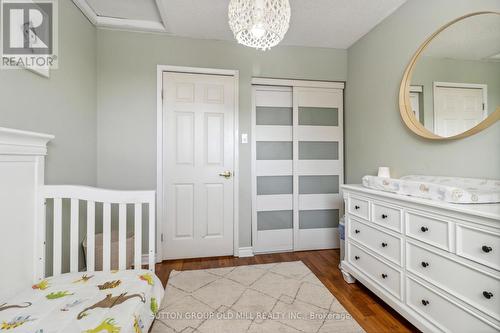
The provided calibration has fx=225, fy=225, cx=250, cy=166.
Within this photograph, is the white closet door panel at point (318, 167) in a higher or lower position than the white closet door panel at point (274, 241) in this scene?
higher

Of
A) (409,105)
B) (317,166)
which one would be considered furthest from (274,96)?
(409,105)

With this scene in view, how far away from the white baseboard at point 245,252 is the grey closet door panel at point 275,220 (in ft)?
0.84

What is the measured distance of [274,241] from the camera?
266 centimetres

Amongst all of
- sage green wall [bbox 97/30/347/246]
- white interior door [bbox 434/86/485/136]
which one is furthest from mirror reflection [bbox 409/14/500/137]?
sage green wall [bbox 97/30/347/246]

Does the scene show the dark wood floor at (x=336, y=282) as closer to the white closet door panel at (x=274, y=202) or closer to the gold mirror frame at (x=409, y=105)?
the white closet door panel at (x=274, y=202)

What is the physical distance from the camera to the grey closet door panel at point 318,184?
2.70 meters

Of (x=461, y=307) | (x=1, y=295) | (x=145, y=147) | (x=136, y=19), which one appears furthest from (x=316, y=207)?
(x=136, y=19)

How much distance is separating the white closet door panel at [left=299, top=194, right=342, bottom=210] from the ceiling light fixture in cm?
190

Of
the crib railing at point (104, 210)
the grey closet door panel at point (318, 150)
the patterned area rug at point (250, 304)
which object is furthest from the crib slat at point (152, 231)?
the grey closet door panel at point (318, 150)

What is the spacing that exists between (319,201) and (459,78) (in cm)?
169

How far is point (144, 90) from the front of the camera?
91.4 inches

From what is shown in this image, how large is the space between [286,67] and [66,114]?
2138 mm

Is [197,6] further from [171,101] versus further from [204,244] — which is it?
[204,244]

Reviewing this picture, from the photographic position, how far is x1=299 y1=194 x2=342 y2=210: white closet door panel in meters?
2.70
